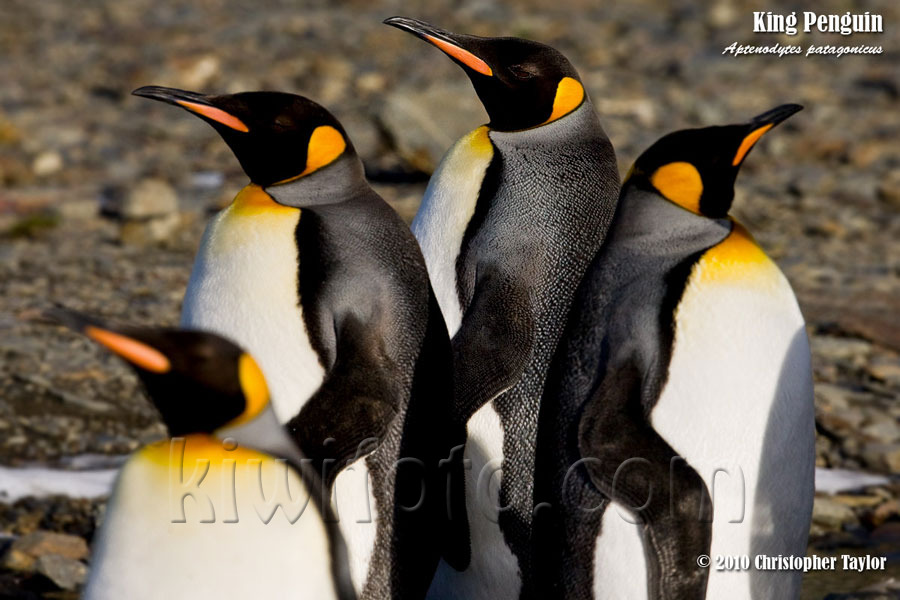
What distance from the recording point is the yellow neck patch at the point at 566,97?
181 inches

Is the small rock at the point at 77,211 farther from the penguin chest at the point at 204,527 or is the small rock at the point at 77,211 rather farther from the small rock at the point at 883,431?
the penguin chest at the point at 204,527

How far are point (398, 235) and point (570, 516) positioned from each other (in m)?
0.94

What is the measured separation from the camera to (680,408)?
3.65 m

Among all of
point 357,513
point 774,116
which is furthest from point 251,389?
point 774,116

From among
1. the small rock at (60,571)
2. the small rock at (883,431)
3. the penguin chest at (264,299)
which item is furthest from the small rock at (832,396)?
the small rock at (60,571)

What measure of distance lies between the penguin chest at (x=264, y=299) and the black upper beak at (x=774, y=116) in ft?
4.32

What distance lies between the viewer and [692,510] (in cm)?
356

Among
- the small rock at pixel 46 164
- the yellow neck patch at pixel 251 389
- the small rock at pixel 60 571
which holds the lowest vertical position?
the small rock at pixel 60 571

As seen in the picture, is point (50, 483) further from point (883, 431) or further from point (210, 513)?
point (883, 431)

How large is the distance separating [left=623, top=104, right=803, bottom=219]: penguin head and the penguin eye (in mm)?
857

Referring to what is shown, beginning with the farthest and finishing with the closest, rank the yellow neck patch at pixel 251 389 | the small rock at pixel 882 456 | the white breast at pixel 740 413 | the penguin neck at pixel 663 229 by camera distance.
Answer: the small rock at pixel 882 456, the penguin neck at pixel 663 229, the white breast at pixel 740 413, the yellow neck patch at pixel 251 389

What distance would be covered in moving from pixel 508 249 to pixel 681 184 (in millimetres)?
712

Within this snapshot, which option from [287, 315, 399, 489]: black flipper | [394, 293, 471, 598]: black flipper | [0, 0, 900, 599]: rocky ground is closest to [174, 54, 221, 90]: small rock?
[0, 0, 900, 599]: rocky ground

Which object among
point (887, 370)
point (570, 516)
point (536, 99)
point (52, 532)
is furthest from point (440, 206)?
point (887, 370)
